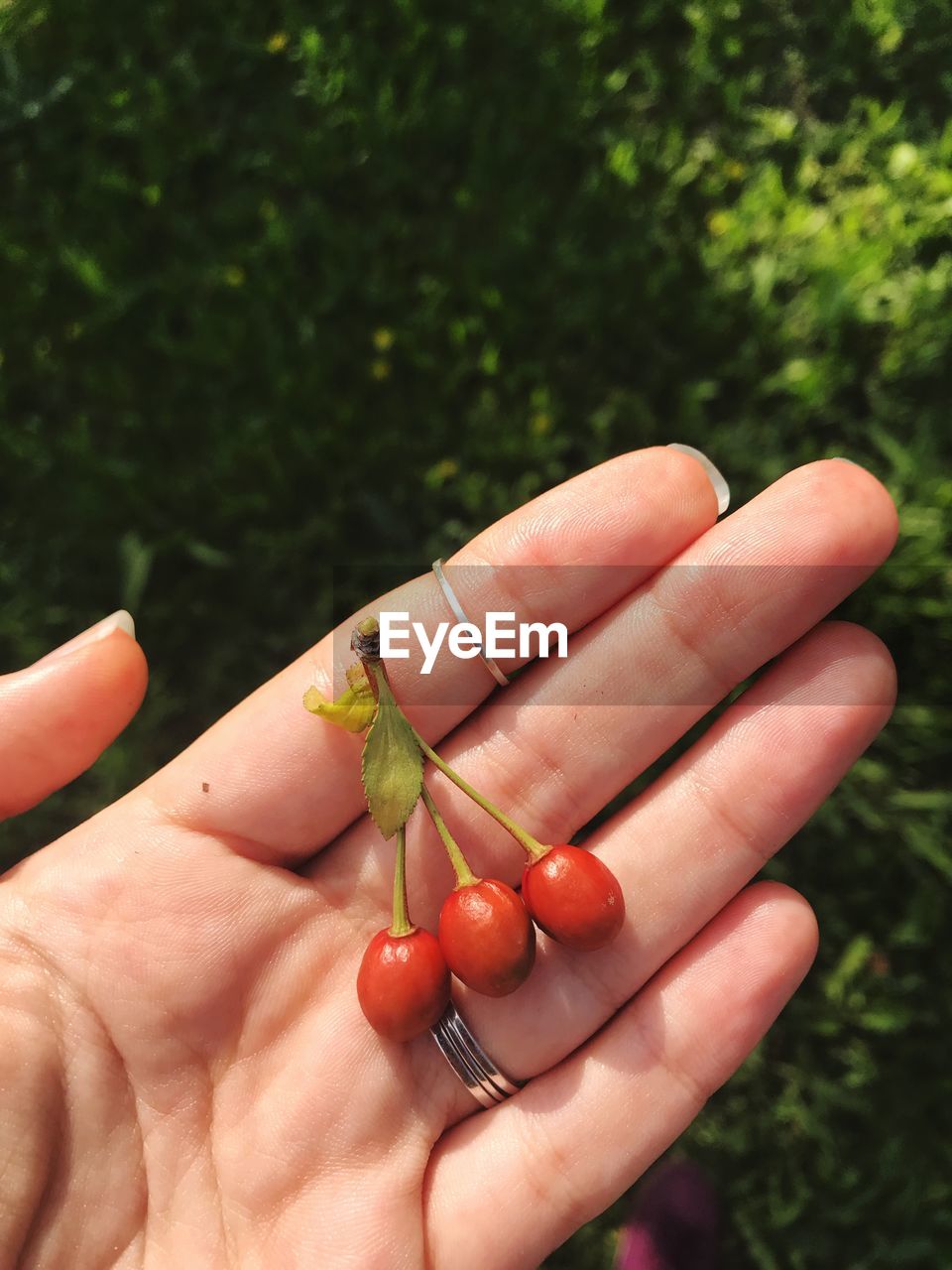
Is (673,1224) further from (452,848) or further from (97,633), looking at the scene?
(97,633)

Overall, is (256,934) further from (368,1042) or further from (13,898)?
(13,898)

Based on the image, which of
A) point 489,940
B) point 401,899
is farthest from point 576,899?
point 401,899

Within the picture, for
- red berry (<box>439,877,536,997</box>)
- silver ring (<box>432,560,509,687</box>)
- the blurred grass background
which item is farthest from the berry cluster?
the blurred grass background

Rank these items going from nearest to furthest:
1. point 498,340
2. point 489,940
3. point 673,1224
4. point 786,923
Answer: point 489,940 < point 786,923 < point 673,1224 < point 498,340

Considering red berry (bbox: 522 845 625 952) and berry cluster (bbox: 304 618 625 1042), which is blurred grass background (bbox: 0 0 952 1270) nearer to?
berry cluster (bbox: 304 618 625 1042)

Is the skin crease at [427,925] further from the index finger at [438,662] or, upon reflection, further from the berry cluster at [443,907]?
the berry cluster at [443,907]
